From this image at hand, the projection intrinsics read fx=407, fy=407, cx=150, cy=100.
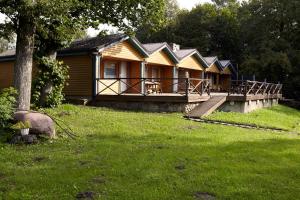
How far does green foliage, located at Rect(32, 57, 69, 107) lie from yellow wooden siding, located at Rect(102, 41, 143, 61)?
3652 mm

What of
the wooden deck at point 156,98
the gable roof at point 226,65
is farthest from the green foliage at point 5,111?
the gable roof at point 226,65

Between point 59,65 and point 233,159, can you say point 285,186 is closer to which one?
point 233,159

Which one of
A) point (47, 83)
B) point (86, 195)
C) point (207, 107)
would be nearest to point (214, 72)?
point (207, 107)

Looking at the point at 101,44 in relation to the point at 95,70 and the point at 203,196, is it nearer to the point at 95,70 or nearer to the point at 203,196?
the point at 95,70

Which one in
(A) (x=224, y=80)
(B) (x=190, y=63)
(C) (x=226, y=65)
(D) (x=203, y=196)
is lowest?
(D) (x=203, y=196)

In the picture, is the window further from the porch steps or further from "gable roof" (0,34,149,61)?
the porch steps

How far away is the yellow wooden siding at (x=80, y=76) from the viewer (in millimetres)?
20734

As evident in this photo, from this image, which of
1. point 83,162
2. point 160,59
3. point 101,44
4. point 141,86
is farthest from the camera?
point 160,59

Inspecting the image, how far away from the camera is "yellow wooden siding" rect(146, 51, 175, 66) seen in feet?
83.8

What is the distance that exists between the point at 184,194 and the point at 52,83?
12.4 m

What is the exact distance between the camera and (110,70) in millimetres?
23094

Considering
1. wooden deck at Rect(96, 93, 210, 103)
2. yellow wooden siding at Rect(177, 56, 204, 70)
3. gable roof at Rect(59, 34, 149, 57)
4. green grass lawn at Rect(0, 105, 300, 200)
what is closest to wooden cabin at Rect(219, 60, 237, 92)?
yellow wooden siding at Rect(177, 56, 204, 70)

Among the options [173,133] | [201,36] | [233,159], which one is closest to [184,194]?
[233,159]

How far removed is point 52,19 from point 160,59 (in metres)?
12.6
